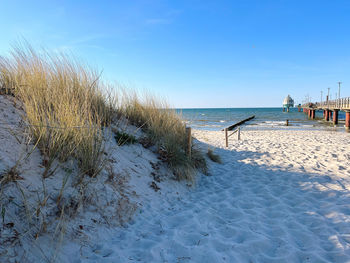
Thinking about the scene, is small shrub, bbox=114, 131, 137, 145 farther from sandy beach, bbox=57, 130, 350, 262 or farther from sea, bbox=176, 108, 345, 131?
sea, bbox=176, 108, 345, 131

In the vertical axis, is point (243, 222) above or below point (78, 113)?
below

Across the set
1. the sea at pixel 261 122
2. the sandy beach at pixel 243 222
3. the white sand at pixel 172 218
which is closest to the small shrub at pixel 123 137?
the white sand at pixel 172 218

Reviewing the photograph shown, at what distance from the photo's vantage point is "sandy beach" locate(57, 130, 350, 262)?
2.05m

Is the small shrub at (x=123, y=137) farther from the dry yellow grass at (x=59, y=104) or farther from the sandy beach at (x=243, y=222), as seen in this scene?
the sandy beach at (x=243, y=222)

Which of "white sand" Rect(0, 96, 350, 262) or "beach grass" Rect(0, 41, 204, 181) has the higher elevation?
"beach grass" Rect(0, 41, 204, 181)

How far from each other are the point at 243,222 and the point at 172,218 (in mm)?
916

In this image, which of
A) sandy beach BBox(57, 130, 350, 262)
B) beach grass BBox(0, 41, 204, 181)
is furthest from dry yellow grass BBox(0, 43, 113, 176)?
sandy beach BBox(57, 130, 350, 262)

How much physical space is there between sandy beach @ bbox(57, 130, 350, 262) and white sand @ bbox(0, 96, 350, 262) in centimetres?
1

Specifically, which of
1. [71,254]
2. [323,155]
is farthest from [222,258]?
[323,155]

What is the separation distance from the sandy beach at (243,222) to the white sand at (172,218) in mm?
10

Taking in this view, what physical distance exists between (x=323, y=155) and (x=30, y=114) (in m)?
7.50

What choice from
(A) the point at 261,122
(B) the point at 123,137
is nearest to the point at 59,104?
(B) the point at 123,137

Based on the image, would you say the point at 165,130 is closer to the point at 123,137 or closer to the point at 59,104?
the point at 123,137

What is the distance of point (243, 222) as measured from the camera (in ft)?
8.96
